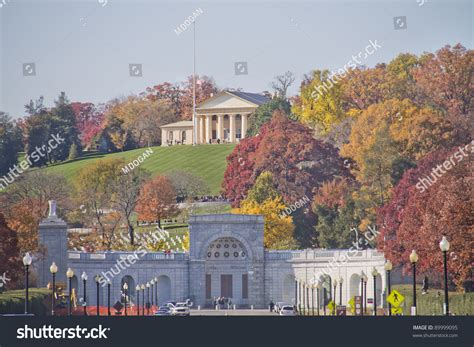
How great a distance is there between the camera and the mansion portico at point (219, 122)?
623 ft

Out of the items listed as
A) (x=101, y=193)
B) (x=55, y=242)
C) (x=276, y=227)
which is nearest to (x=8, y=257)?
(x=55, y=242)

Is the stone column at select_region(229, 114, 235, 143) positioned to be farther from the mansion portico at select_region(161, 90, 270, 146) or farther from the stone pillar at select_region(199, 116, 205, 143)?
the stone pillar at select_region(199, 116, 205, 143)

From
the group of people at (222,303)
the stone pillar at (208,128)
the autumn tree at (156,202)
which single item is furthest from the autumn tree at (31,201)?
the stone pillar at (208,128)

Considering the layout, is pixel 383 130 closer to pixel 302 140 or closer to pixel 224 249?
pixel 302 140

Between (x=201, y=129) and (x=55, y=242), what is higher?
(x=201, y=129)

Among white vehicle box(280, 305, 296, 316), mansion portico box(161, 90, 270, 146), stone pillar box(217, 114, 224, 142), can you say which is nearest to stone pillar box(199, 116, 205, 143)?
mansion portico box(161, 90, 270, 146)

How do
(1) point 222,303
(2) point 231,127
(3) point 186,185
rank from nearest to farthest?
1. (1) point 222,303
2. (3) point 186,185
3. (2) point 231,127

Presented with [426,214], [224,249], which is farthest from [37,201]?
[426,214]

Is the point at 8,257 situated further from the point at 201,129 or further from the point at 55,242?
the point at 201,129

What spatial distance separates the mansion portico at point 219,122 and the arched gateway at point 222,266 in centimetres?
5892

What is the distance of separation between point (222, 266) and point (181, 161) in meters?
45.7

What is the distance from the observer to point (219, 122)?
190625mm

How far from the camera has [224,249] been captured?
434 ft
